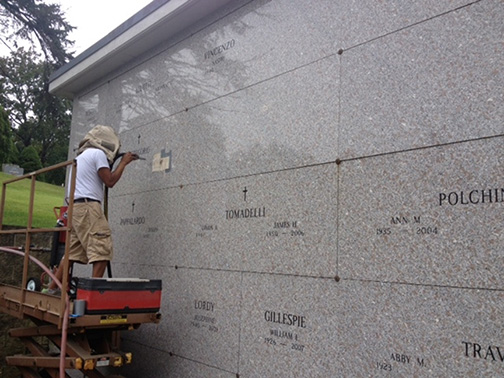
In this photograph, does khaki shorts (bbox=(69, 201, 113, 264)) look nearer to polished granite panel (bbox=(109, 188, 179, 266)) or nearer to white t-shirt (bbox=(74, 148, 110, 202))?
white t-shirt (bbox=(74, 148, 110, 202))

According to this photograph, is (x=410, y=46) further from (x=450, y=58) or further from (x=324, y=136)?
(x=324, y=136)

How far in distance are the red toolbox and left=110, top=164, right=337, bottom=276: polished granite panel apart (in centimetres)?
53

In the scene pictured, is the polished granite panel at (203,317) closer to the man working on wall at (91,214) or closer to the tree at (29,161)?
the man working on wall at (91,214)

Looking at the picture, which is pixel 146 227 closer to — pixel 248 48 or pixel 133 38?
pixel 133 38

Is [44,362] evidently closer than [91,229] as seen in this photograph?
Yes

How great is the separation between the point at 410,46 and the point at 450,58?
29cm

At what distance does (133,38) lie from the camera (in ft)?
18.1

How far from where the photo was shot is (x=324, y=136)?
346 cm

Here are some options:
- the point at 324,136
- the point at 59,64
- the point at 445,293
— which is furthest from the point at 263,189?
the point at 59,64

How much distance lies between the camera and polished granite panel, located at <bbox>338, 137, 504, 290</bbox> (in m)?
2.53

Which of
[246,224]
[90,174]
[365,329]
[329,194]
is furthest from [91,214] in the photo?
[365,329]

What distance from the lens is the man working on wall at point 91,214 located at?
14.8 ft

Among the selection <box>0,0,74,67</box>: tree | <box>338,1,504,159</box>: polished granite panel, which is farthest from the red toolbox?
<box>0,0,74,67</box>: tree

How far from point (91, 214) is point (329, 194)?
2.33 m
